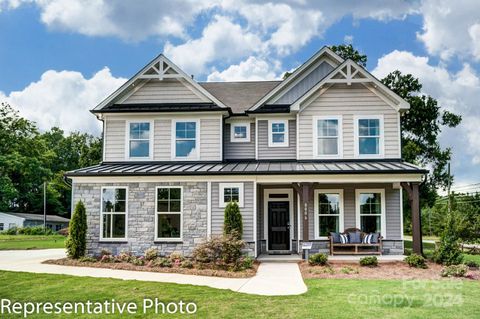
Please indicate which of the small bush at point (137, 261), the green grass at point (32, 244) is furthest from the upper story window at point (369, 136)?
the green grass at point (32, 244)

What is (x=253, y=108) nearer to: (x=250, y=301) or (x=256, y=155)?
(x=256, y=155)

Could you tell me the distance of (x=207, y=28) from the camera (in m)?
17.7

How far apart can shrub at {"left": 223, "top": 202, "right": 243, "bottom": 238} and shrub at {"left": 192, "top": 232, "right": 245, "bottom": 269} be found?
88cm

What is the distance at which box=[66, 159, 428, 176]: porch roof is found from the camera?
1548 cm

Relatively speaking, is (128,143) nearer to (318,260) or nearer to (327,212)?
(327,212)

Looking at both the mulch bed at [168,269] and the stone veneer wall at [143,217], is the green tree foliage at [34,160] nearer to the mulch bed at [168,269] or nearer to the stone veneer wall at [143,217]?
the stone veneer wall at [143,217]

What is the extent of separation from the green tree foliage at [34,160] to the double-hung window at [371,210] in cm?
3056

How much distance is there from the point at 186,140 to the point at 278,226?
5068 mm

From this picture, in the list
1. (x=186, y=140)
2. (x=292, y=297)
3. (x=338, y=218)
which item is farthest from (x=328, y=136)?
(x=292, y=297)

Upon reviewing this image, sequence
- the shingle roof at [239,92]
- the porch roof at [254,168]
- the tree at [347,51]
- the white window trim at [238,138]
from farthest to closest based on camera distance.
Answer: the tree at [347,51], the shingle roof at [239,92], the white window trim at [238,138], the porch roof at [254,168]

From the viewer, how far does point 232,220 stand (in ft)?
49.9

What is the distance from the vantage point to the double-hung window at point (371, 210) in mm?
16797

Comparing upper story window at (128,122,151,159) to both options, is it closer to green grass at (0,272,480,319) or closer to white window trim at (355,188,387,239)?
green grass at (0,272,480,319)

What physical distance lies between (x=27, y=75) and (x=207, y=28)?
828 inches
